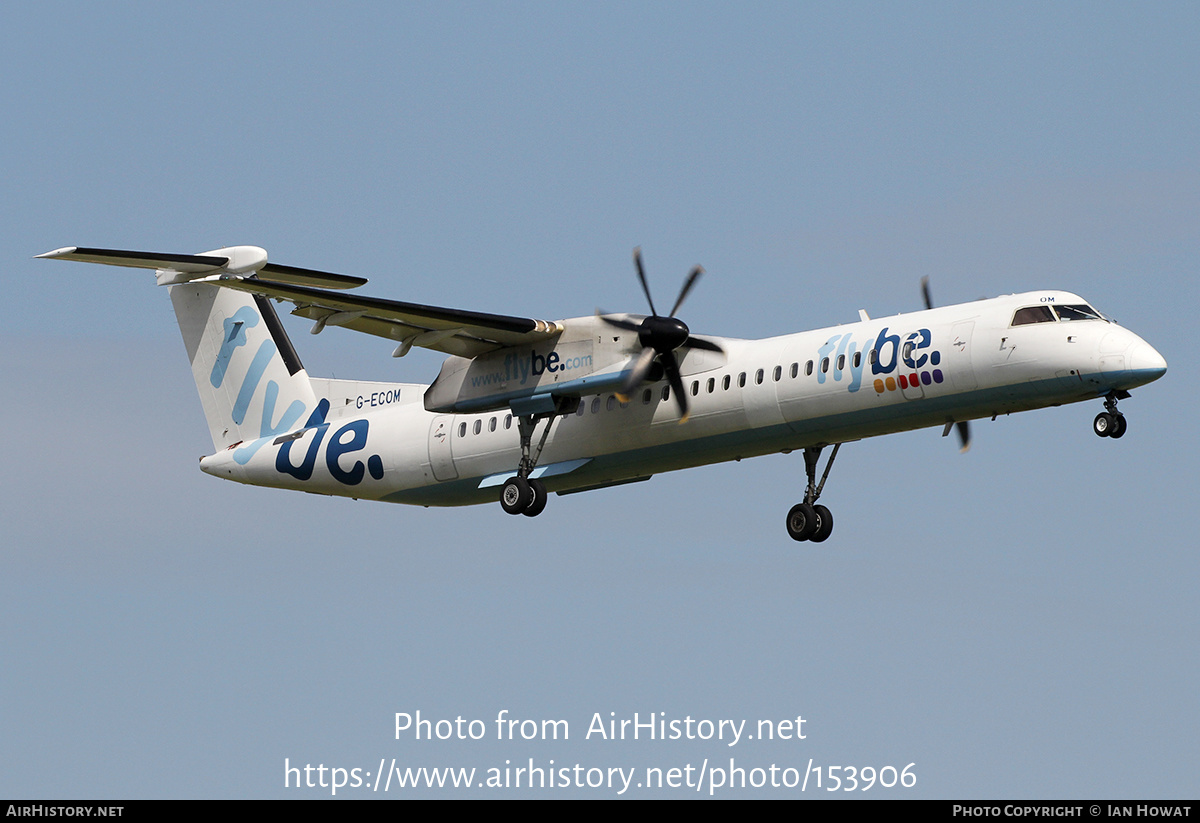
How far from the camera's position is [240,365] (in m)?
32.8

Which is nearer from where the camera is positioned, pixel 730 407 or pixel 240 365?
pixel 730 407

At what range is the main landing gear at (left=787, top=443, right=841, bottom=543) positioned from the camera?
91.6 ft

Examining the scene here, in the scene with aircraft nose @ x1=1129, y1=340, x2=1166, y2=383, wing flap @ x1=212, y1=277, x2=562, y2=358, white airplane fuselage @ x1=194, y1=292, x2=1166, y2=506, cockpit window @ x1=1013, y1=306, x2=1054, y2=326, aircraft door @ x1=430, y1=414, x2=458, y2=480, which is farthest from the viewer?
aircraft door @ x1=430, y1=414, x2=458, y2=480

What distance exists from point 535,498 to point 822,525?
4.65 metres

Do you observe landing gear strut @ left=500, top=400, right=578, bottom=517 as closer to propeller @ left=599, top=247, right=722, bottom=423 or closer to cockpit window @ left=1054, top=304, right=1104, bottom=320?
propeller @ left=599, top=247, right=722, bottom=423

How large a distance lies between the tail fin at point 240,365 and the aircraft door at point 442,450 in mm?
3449

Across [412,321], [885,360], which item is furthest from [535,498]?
[885,360]

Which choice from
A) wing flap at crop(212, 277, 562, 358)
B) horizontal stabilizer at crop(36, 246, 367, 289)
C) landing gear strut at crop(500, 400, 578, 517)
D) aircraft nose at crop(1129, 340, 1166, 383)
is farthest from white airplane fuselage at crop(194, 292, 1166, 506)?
horizontal stabilizer at crop(36, 246, 367, 289)

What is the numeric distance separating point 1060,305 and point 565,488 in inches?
344

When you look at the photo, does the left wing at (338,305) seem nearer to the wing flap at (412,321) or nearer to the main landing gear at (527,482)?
the wing flap at (412,321)

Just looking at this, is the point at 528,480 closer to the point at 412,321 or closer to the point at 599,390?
the point at 599,390

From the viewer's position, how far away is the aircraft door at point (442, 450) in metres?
29.3
